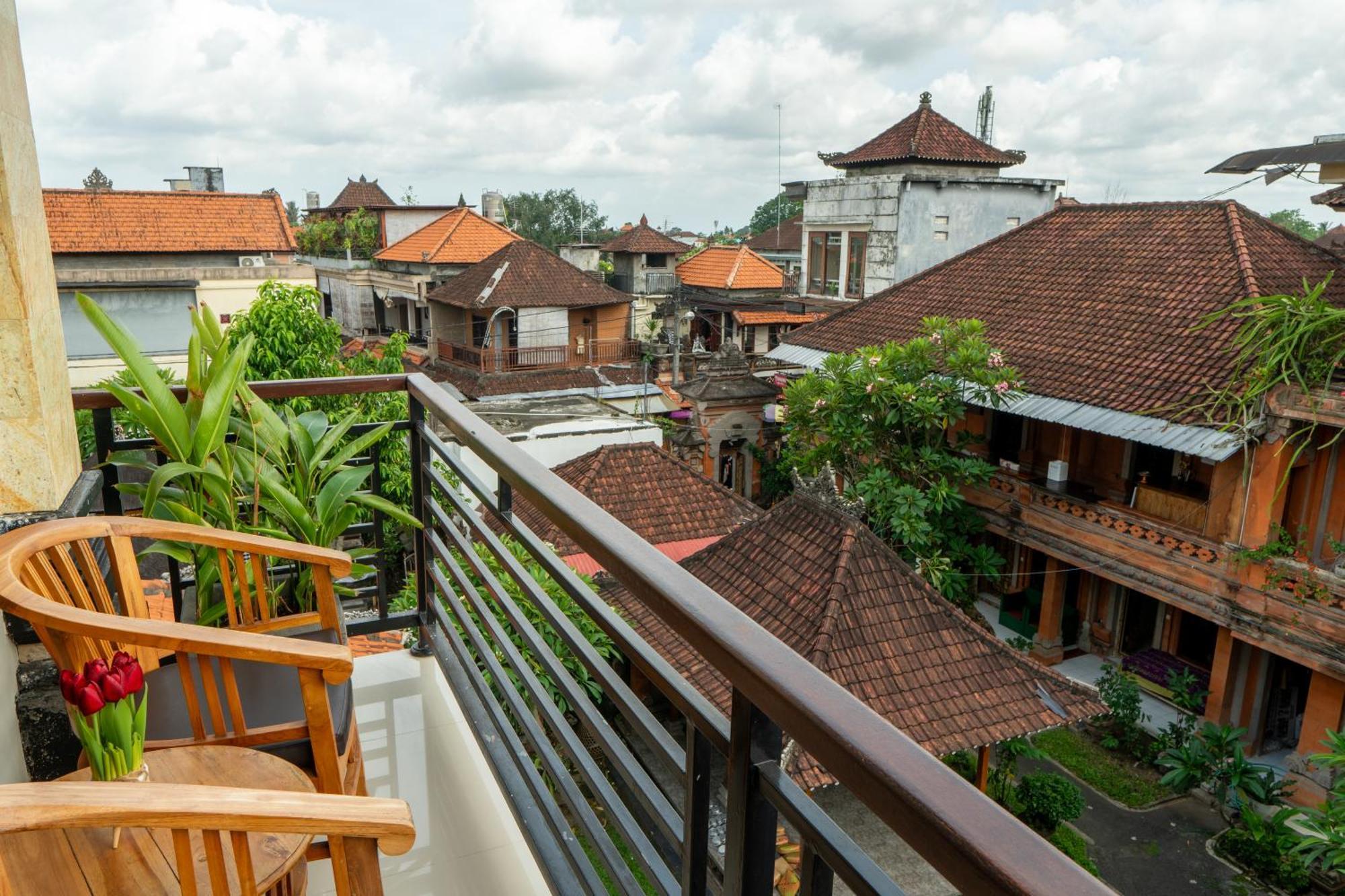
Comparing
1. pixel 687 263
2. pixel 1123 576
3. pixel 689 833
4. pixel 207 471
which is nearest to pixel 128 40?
pixel 207 471

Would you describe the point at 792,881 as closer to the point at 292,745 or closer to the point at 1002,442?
the point at 292,745

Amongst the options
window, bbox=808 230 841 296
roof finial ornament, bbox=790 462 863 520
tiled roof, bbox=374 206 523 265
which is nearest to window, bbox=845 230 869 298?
window, bbox=808 230 841 296

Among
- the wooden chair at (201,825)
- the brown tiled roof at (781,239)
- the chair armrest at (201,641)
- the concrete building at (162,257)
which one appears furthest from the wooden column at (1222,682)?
the brown tiled roof at (781,239)

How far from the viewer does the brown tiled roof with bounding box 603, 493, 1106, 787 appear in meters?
6.64

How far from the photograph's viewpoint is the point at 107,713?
124 cm

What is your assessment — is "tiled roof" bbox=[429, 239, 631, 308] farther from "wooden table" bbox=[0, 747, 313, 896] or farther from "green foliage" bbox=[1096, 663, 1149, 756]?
"wooden table" bbox=[0, 747, 313, 896]

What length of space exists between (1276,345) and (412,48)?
761 cm

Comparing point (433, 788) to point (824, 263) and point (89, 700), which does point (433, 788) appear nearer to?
point (89, 700)

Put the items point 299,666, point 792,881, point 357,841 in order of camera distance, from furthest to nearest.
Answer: point 792,881 < point 299,666 < point 357,841

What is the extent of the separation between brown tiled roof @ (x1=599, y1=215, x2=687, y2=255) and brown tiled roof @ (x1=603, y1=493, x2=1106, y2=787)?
19100 millimetres

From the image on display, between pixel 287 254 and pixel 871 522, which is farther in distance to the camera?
pixel 287 254

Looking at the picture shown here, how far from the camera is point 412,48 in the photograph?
4406 millimetres

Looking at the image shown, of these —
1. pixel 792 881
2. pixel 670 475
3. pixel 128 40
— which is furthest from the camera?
pixel 670 475

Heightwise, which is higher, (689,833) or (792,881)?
(689,833)
